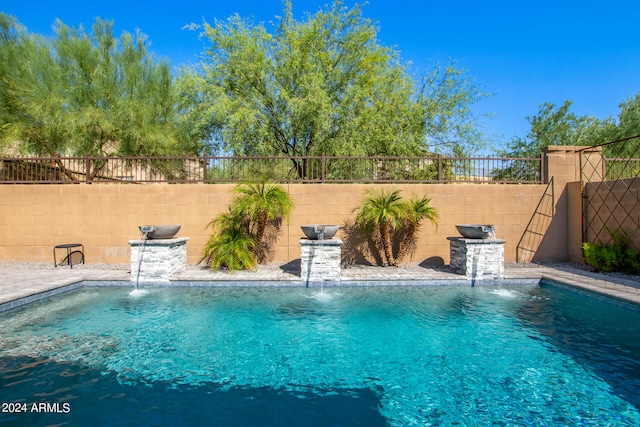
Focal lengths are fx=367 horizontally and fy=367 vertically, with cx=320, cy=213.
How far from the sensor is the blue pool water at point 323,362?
2.73m

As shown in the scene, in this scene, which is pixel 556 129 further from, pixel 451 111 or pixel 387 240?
pixel 387 240

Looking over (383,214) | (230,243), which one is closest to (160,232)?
(230,243)

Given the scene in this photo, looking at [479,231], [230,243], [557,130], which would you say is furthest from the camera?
[557,130]

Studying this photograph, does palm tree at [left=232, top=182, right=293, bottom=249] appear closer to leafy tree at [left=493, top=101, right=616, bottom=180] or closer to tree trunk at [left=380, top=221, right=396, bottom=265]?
tree trunk at [left=380, top=221, right=396, bottom=265]

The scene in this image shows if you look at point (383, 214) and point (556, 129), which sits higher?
point (556, 129)

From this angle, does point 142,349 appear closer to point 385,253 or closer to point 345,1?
point 385,253

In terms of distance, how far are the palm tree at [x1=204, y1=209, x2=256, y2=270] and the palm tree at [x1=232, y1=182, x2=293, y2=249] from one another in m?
0.25

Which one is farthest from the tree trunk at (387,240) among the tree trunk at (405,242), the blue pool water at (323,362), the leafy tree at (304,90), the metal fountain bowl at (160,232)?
the metal fountain bowl at (160,232)

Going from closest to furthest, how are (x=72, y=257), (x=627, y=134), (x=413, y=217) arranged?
(x=413, y=217) < (x=72, y=257) < (x=627, y=134)

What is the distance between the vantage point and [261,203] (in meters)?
Answer: 7.52

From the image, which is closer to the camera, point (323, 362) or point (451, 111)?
point (323, 362)

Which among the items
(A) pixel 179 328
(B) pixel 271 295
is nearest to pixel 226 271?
(B) pixel 271 295

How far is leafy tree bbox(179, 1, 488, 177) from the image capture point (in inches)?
431

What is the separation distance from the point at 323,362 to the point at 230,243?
4.50 meters
